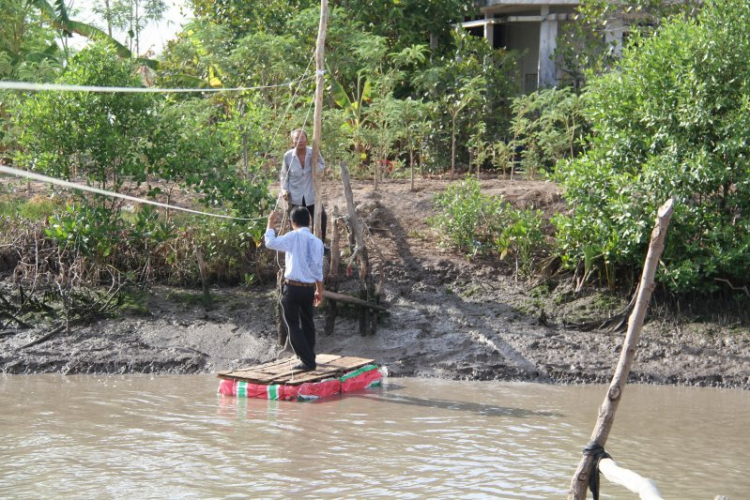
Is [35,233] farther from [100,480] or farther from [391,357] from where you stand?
[100,480]

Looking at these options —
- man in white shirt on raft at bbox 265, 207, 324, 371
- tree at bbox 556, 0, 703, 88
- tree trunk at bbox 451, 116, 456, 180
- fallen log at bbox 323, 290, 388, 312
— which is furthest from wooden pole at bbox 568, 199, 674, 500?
tree trunk at bbox 451, 116, 456, 180

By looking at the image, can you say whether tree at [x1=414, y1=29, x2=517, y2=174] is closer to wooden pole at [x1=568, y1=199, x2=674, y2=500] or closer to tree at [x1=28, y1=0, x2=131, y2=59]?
tree at [x1=28, y1=0, x2=131, y2=59]

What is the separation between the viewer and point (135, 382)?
9562 millimetres

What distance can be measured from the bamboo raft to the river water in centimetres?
15

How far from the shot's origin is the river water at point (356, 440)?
6.25 meters

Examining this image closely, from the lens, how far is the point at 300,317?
29.5 feet

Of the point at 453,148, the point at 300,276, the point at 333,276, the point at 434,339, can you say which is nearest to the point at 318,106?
the point at 300,276

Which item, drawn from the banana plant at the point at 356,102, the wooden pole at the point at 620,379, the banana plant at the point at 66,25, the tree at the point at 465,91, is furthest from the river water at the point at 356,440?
the banana plant at the point at 66,25

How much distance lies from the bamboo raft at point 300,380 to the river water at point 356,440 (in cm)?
15

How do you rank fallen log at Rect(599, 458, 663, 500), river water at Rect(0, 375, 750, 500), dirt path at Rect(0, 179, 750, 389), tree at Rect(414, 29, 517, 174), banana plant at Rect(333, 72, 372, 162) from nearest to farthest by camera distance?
fallen log at Rect(599, 458, 663, 500)
river water at Rect(0, 375, 750, 500)
dirt path at Rect(0, 179, 750, 389)
banana plant at Rect(333, 72, 372, 162)
tree at Rect(414, 29, 517, 174)

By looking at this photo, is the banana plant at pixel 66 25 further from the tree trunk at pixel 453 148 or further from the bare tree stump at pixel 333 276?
the bare tree stump at pixel 333 276

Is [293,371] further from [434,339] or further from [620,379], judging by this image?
[620,379]

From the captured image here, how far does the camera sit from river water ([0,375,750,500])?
6.25 metres

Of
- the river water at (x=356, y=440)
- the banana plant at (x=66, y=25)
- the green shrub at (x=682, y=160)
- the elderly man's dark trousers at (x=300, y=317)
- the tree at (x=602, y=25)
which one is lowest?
the river water at (x=356, y=440)
